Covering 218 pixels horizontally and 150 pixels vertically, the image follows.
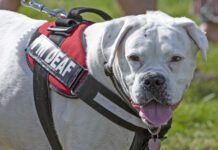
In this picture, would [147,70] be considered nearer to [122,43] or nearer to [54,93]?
[122,43]

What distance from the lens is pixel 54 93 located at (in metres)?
4.05

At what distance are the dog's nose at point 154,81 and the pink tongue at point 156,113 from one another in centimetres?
11

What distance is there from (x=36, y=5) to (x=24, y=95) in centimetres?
68

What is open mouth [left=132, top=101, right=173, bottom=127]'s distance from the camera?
3.69 meters

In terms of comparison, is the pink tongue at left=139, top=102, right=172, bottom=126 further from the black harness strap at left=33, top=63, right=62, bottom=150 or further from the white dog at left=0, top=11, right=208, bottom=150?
the black harness strap at left=33, top=63, right=62, bottom=150

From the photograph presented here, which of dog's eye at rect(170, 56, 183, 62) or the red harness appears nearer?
dog's eye at rect(170, 56, 183, 62)

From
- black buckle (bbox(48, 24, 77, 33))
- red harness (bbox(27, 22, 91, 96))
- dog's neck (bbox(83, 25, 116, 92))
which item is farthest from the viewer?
black buckle (bbox(48, 24, 77, 33))

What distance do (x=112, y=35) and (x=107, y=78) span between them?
0.80 feet

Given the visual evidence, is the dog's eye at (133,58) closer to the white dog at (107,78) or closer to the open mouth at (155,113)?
the white dog at (107,78)

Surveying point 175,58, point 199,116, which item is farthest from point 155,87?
point 199,116

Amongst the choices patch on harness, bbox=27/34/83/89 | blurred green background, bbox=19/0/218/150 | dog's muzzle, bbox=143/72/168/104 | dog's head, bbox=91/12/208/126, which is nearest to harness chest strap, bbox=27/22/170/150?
patch on harness, bbox=27/34/83/89

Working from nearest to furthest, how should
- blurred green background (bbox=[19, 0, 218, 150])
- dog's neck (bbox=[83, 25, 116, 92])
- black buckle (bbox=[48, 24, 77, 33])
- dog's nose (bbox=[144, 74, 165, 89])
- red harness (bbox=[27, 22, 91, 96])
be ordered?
dog's nose (bbox=[144, 74, 165, 89]) → dog's neck (bbox=[83, 25, 116, 92]) → red harness (bbox=[27, 22, 91, 96]) → black buckle (bbox=[48, 24, 77, 33]) → blurred green background (bbox=[19, 0, 218, 150])

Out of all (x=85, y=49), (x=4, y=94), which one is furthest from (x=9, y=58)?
(x=85, y=49)

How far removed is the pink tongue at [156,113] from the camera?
12.1 ft
